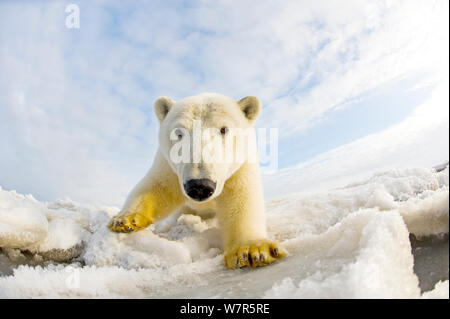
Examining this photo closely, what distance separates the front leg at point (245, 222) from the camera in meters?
2.05

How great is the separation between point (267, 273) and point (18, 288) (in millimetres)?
1364

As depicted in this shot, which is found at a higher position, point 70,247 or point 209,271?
point 70,247

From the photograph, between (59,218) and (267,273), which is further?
(59,218)

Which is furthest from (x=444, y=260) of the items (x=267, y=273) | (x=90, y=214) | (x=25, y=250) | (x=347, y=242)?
(x=90, y=214)

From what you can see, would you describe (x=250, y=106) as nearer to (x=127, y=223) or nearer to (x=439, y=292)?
(x=127, y=223)

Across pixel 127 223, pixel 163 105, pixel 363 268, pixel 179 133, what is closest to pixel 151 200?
pixel 127 223

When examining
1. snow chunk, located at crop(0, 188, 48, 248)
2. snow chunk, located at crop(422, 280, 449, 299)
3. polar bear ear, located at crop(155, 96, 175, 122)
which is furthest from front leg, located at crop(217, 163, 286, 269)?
snow chunk, located at crop(0, 188, 48, 248)

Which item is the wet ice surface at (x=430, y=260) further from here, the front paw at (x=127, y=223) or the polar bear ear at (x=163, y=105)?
the polar bear ear at (x=163, y=105)

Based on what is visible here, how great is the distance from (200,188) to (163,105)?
154 centimetres

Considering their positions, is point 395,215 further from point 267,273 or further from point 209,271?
point 209,271

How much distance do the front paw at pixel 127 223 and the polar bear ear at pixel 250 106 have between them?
165cm

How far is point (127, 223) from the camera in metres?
2.70
